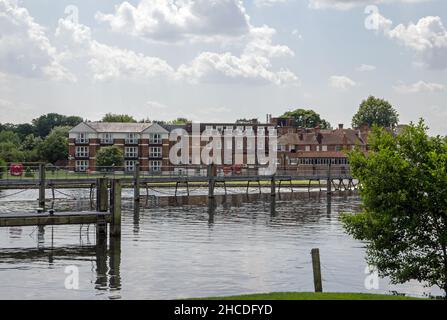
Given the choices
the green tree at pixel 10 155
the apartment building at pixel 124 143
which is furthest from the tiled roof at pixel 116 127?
the green tree at pixel 10 155

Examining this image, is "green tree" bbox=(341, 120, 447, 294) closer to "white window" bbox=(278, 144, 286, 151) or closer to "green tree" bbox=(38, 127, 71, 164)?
"white window" bbox=(278, 144, 286, 151)

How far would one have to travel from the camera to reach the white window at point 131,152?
131625mm

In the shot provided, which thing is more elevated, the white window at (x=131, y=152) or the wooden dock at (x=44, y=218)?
the white window at (x=131, y=152)

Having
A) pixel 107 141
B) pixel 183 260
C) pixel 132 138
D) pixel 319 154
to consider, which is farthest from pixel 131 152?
pixel 183 260

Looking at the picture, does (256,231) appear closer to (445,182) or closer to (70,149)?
(445,182)

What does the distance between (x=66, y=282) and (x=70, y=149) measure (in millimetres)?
105005

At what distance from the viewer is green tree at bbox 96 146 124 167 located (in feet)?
402

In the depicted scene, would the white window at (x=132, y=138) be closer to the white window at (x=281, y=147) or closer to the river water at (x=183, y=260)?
the white window at (x=281, y=147)

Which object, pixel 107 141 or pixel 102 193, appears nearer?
pixel 102 193

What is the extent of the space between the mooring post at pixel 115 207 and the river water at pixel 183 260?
3.78 feet

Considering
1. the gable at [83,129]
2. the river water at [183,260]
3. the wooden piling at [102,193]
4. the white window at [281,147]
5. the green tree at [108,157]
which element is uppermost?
the gable at [83,129]

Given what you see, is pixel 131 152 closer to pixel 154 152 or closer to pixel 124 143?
pixel 124 143

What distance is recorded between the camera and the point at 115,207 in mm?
37531

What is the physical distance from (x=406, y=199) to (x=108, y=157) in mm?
104158
